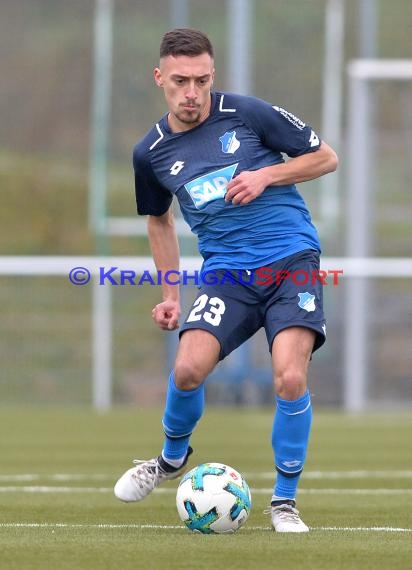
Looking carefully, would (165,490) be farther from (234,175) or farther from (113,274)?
(113,274)

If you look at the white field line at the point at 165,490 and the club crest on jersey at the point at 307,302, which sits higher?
the club crest on jersey at the point at 307,302

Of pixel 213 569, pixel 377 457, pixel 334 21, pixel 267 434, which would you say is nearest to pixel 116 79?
pixel 334 21

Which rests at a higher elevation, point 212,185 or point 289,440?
point 212,185

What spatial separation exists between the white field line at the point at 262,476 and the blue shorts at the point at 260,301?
8.88 feet

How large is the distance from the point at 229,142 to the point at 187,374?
3.54ft

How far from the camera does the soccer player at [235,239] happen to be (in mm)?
6555

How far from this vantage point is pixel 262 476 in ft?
30.9

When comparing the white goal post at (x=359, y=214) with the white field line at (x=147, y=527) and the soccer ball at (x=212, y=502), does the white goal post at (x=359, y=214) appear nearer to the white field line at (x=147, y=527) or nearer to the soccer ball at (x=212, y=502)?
the white field line at (x=147, y=527)

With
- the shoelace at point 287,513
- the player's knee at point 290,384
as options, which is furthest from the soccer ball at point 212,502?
the player's knee at point 290,384

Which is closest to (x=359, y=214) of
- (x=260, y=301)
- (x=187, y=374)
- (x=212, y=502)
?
(x=260, y=301)

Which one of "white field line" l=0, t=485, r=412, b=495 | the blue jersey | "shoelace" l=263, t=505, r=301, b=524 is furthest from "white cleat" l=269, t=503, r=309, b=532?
"white field line" l=0, t=485, r=412, b=495

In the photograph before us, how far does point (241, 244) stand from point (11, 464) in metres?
3.86

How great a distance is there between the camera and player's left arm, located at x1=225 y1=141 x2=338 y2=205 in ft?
21.7

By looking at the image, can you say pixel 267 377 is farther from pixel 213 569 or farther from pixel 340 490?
pixel 213 569
